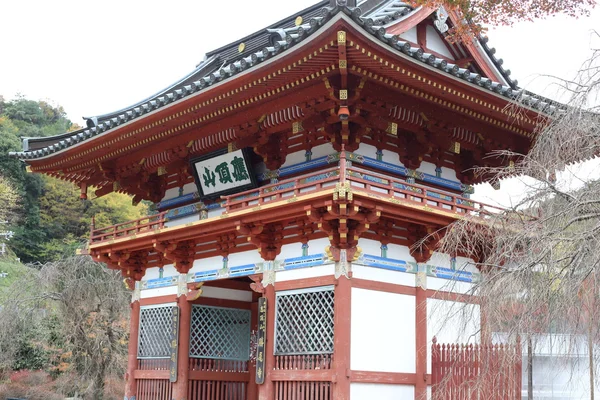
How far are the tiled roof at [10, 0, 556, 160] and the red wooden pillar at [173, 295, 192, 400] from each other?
4160 mm

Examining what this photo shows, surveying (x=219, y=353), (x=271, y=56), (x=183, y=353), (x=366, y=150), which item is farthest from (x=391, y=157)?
(x=183, y=353)

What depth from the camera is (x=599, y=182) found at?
7543 mm

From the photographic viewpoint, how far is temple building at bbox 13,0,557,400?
11297mm

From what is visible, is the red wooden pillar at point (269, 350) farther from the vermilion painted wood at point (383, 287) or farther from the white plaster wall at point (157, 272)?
the white plaster wall at point (157, 272)

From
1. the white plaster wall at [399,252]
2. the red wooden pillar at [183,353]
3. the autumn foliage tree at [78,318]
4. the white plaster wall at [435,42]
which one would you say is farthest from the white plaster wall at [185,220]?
the autumn foliage tree at [78,318]

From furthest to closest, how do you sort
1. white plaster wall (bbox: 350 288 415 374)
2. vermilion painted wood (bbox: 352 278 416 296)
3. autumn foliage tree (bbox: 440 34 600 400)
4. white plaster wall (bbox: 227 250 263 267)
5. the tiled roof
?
1. white plaster wall (bbox: 227 250 263 267)
2. vermilion painted wood (bbox: 352 278 416 296)
3. white plaster wall (bbox: 350 288 415 374)
4. the tiled roof
5. autumn foliage tree (bbox: 440 34 600 400)

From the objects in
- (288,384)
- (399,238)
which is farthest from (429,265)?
(288,384)

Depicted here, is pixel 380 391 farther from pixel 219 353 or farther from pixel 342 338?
pixel 219 353

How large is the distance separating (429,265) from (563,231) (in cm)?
512

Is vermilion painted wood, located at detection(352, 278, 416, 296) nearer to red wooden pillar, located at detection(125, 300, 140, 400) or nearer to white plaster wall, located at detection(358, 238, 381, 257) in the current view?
white plaster wall, located at detection(358, 238, 381, 257)

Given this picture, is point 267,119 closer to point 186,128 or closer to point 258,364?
point 186,128

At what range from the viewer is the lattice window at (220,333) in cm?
1498

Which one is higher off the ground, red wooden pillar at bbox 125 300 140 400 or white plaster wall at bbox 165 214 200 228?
white plaster wall at bbox 165 214 200 228

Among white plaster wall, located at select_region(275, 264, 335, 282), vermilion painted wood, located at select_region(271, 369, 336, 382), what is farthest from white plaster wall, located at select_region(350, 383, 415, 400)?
white plaster wall, located at select_region(275, 264, 335, 282)
